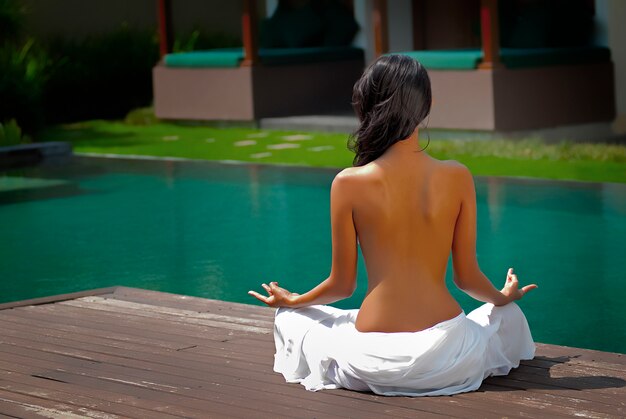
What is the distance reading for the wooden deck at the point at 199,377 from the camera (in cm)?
393

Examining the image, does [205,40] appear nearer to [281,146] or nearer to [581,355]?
[281,146]

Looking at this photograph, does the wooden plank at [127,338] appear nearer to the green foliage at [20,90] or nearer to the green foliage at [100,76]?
the green foliage at [20,90]

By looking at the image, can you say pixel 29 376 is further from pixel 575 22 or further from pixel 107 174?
pixel 575 22

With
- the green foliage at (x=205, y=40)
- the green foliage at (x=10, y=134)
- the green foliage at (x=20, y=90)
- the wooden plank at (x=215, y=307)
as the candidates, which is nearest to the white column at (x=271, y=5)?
the green foliage at (x=205, y=40)

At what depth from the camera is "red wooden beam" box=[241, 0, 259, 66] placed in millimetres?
15320

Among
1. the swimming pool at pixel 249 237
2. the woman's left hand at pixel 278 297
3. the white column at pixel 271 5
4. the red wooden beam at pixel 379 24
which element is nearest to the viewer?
the woman's left hand at pixel 278 297

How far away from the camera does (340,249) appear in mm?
4121

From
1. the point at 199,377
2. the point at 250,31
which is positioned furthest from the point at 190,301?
the point at 250,31

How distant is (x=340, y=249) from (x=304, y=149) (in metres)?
9.34

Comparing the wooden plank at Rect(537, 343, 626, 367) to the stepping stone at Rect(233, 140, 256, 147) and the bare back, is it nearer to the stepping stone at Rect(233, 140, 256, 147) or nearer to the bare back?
the bare back

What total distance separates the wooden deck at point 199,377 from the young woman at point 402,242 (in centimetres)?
10

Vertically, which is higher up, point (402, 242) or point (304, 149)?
point (402, 242)

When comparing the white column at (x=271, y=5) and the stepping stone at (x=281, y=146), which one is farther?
the white column at (x=271, y=5)

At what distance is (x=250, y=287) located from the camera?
715cm
